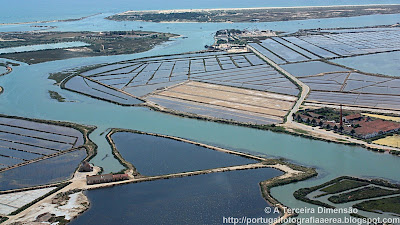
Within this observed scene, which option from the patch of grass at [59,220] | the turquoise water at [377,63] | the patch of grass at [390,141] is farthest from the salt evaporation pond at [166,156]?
A: the turquoise water at [377,63]

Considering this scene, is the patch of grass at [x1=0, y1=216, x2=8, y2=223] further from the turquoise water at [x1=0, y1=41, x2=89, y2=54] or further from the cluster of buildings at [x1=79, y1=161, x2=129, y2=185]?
the turquoise water at [x1=0, y1=41, x2=89, y2=54]

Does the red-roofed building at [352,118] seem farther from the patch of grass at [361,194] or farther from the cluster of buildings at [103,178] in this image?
the cluster of buildings at [103,178]

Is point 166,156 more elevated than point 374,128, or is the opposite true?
point 374,128

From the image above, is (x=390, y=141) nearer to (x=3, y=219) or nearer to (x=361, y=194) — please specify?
(x=361, y=194)

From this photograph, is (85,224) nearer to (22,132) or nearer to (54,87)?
(22,132)

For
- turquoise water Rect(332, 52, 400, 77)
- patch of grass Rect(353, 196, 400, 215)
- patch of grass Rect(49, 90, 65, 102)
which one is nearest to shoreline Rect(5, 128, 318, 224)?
patch of grass Rect(353, 196, 400, 215)

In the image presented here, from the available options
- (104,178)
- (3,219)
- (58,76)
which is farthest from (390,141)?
(58,76)
